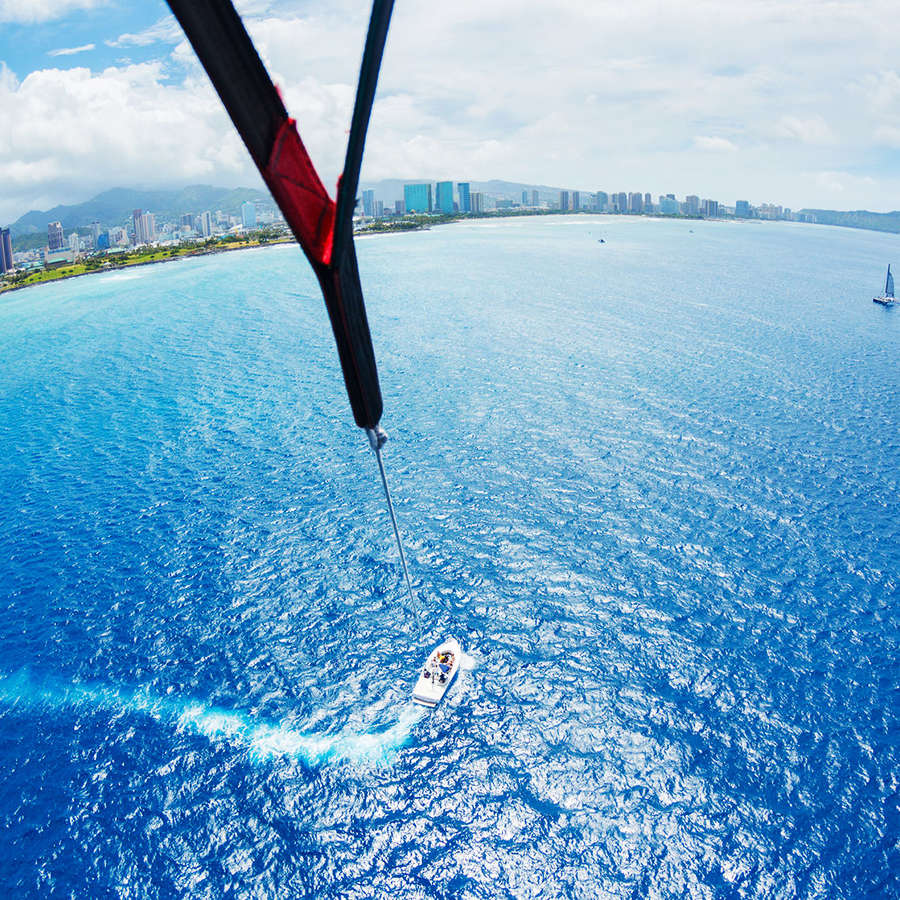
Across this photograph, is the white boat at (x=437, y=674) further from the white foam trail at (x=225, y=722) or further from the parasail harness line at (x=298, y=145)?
the parasail harness line at (x=298, y=145)

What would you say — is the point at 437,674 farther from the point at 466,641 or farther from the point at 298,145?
the point at 298,145

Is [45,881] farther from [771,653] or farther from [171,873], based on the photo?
[771,653]

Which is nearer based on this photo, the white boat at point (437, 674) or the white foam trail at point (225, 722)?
the white foam trail at point (225, 722)

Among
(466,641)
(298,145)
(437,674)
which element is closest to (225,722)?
(437,674)

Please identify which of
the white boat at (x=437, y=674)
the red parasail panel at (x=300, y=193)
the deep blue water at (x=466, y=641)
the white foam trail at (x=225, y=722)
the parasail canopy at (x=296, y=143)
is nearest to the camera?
the parasail canopy at (x=296, y=143)

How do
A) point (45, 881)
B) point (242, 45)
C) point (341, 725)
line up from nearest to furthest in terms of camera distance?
point (242, 45) < point (45, 881) < point (341, 725)

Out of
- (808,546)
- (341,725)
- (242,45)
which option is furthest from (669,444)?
(242,45)

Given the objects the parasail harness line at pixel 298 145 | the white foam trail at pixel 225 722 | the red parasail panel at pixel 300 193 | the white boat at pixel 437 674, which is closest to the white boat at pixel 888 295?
the white boat at pixel 437 674
